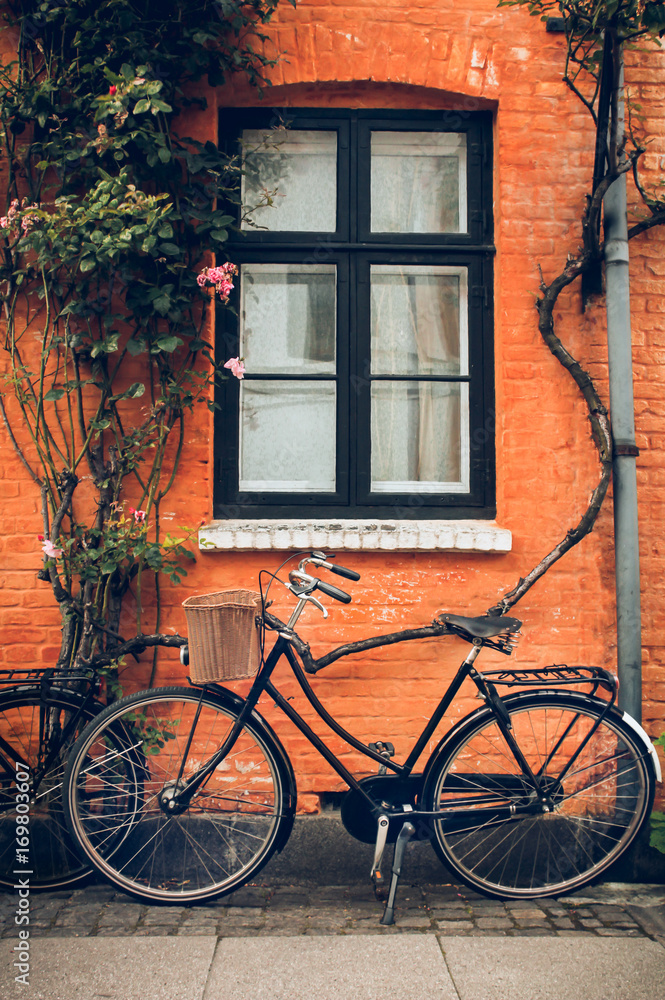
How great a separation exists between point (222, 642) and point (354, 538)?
0.84 m

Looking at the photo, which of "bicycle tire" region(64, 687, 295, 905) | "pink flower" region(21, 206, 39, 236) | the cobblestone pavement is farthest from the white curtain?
the cobblestone pavement

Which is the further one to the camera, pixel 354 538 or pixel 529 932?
pixel 354 538

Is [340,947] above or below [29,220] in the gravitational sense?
below

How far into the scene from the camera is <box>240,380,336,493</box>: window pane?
361cm

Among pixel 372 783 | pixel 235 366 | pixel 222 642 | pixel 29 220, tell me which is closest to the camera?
pixel 222 642

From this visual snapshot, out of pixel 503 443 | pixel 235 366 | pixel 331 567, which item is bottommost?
pixel 331 567

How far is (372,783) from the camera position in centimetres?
296

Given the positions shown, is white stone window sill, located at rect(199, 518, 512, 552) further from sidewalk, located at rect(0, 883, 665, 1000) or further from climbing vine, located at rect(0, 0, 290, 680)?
sidewalk, located at rect(0, 883, 665, 1000)

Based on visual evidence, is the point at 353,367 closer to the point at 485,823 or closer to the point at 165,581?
the point at 165,581

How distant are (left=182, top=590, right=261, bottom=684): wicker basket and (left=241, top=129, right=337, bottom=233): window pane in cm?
193

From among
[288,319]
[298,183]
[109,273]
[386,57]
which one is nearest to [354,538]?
[288,319]

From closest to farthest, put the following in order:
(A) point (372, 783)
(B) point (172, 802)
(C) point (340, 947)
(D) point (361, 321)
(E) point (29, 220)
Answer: (C) point (340, 947)
(B) point (172, 802)
(A) point (372, 783)
(E) point (29, 220)
(D) point (361, 321)

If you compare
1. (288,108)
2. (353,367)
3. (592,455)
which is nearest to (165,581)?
(353,367)

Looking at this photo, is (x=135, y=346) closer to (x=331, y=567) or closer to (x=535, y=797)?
(x=331, y=567)
